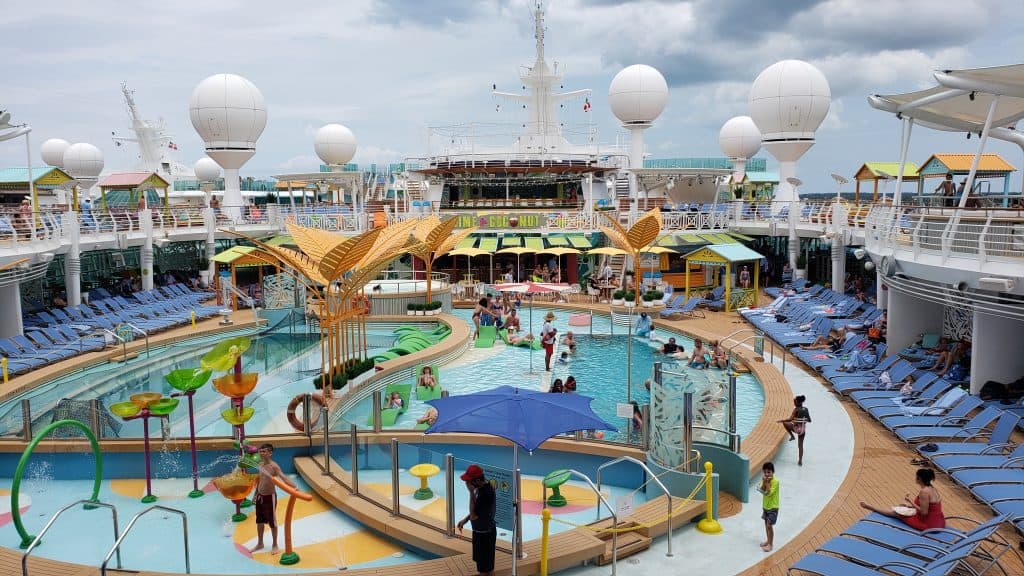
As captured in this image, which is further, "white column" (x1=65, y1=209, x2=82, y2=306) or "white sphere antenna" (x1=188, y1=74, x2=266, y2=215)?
"white sphere antenna" (x1=188, y1=74, x2=266, y2=215)

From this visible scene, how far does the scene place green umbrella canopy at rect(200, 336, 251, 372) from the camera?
9320 mm

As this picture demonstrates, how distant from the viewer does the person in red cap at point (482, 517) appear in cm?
630

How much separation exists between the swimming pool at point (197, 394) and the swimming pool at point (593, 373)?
145cm

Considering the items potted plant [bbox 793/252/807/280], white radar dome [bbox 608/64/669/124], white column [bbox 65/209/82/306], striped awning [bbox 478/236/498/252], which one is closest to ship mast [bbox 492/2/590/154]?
white radar dome [bbox 608/64/669/124]

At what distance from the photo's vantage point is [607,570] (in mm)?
6945

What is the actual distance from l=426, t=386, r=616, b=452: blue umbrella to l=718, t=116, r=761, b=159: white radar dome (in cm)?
3834

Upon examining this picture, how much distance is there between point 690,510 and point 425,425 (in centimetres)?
371

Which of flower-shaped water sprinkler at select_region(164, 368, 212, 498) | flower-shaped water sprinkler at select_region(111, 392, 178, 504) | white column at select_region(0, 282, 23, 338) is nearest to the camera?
flower-shaped water sprinkler at select_region(111, 392, 178, 504)

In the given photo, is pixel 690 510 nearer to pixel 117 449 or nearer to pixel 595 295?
pixel 117 449

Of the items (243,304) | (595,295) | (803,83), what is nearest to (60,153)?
(243,304)

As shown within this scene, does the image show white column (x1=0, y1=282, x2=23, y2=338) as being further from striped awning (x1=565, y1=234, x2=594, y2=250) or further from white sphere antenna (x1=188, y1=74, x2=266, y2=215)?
striped awning (x1=565, y1=234, x2=594, y2=250)

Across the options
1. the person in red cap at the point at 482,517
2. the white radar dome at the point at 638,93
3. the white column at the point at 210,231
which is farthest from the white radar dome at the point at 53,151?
the person in red cap at the point at 482,517

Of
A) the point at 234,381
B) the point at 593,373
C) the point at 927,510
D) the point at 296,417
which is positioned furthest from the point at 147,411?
the point at 593,373

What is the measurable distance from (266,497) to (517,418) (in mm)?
2697
